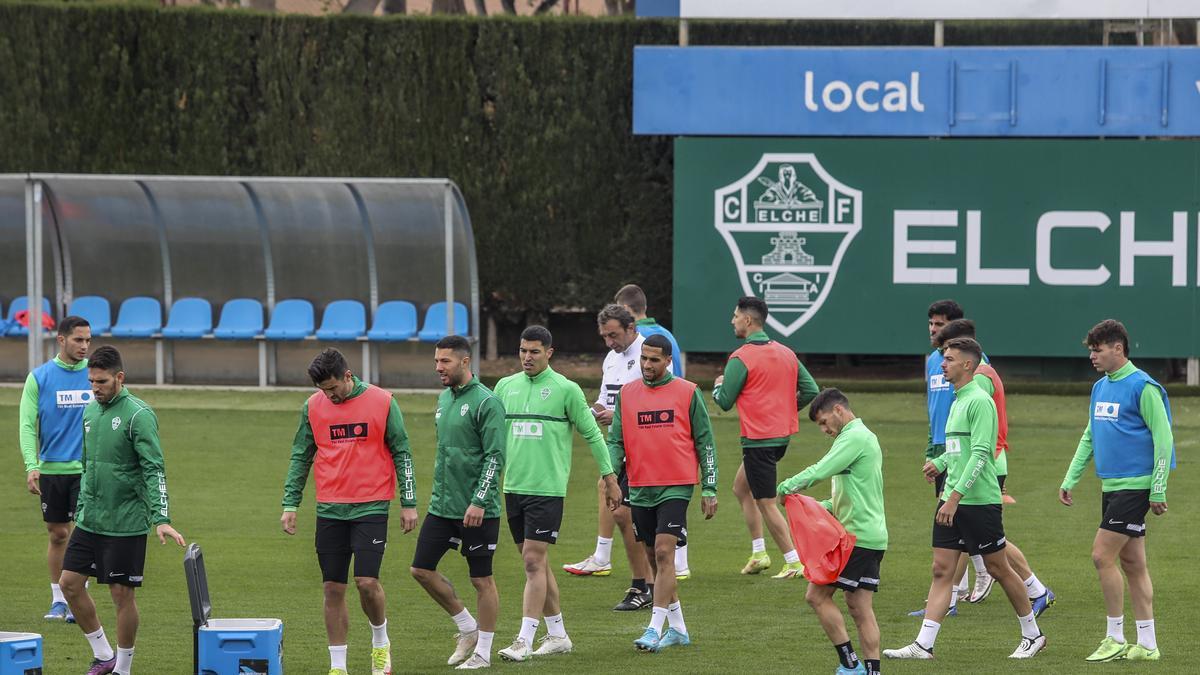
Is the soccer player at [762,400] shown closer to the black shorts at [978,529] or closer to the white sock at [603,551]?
the white sock at [603,551]

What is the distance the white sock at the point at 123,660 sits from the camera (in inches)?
355

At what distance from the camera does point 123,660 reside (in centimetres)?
904

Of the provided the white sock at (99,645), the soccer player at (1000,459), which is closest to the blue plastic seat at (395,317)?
the soccer player at (1000,459)

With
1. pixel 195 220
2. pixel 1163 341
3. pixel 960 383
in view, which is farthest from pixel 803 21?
pixel 960 383

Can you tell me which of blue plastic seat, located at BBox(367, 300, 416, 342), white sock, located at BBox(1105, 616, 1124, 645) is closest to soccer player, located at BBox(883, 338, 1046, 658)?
white sock, located at BBox(1105, 616, 1124, 645)

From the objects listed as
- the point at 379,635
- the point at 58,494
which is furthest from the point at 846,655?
the point at 58,494

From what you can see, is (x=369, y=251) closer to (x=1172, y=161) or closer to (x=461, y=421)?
(x=1172, y=161)

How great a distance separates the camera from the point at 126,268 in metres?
25.1

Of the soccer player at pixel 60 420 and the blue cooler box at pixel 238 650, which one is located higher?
the soccer player at pixel 60 420

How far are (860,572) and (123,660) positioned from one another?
4009mm

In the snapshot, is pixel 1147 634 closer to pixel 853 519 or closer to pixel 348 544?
pixel 853 519

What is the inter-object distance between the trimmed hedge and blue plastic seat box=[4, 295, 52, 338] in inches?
112

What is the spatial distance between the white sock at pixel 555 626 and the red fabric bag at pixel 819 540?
1.80 meters

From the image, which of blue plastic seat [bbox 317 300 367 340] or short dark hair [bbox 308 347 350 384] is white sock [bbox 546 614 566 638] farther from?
blue plastic seat [bbox 317 300 367 340]
